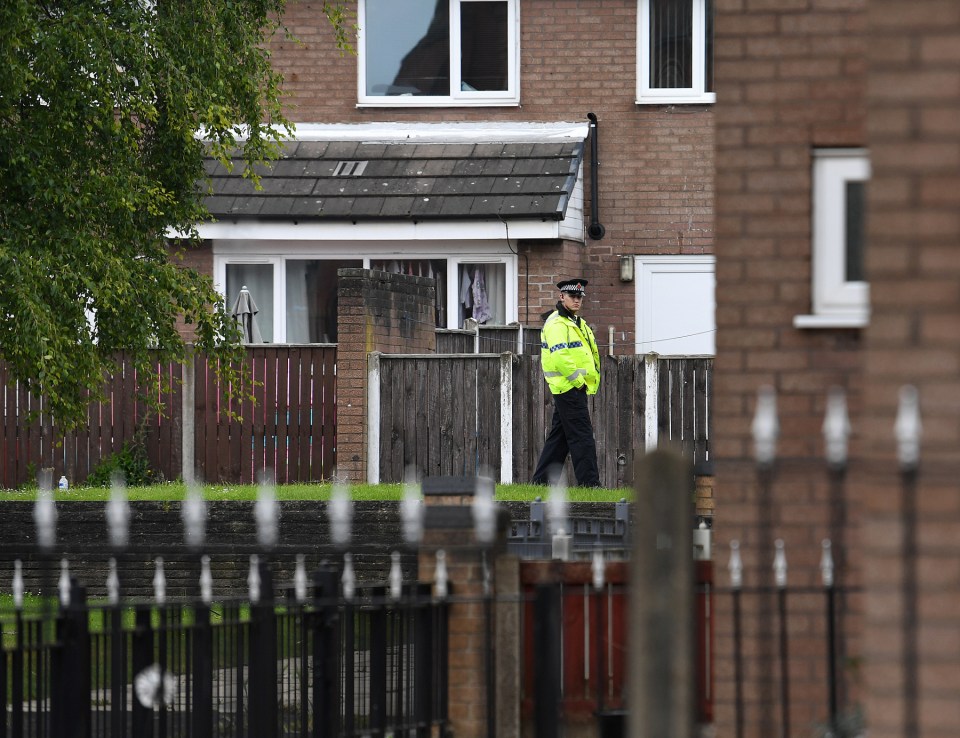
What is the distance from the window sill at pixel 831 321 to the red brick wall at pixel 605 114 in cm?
1413

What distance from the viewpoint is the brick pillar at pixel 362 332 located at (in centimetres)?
1559

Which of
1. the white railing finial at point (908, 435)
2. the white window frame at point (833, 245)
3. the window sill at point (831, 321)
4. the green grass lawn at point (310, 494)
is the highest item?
the white window frame at point (833, 245)

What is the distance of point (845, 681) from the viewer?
5.59 m

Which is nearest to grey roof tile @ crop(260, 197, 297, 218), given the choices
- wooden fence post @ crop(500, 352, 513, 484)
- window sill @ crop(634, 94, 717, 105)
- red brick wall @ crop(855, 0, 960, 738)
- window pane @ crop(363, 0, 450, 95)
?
window pane @ crop(363, 0, 450, 95)

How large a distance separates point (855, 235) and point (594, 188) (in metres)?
14.2

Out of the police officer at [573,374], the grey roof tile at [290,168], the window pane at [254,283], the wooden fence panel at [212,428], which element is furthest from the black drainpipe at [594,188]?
the police officer at [573,374]

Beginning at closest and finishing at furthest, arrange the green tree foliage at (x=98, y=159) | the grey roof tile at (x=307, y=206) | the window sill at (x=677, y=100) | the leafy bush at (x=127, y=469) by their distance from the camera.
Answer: the green tree foliage at (x=98, y=159) → the leafy bush at (x=127, y=469) → the grey roof tile at (x=307, y=206) → the window sill at (x=677, y=100)

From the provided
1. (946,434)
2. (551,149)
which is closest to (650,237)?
(551,149)

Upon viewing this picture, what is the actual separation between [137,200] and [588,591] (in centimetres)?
685

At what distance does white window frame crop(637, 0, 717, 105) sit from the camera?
783 inches

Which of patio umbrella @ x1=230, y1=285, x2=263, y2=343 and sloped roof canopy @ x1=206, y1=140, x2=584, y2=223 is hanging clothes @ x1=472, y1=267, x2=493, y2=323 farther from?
patio umbrella @ x1=230, y1=285, x2=263, y2=343

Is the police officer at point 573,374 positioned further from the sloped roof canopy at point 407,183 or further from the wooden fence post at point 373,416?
the sloped roof canopy at point 407,183

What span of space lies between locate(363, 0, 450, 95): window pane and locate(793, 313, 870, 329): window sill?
15134mm

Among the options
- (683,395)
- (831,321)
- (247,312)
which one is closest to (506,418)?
(683,395)
